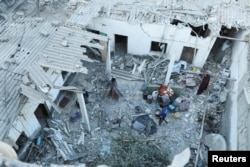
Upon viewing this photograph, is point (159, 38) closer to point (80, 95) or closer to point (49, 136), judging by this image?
point (80, 95)

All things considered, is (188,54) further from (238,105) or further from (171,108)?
(238,105)

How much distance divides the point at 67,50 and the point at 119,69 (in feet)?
17.7

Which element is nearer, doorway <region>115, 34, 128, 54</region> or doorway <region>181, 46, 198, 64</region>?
doorway <region>181, 46, 198, 64</region>

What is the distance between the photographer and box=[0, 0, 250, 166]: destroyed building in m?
13.1

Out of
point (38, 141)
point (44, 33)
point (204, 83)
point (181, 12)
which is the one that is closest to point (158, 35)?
point (181, 12)

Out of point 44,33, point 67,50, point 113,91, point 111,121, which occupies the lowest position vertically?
point 111,121

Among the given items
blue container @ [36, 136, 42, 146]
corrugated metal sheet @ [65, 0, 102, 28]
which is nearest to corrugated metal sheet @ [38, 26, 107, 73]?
corrugated metal sheet @ [65, 0, 102, 28]

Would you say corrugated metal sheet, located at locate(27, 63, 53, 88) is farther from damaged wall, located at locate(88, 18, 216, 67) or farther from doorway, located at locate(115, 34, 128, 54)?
doorway, located at locate(115, 34, 128, 54)

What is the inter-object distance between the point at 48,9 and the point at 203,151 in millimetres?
12490

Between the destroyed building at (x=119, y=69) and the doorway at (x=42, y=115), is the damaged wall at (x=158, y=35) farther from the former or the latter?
the doorway at (x=42, y=115)

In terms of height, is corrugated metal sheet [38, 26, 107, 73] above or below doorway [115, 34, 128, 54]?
below

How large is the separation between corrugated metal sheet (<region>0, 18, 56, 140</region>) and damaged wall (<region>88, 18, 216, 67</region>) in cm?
328

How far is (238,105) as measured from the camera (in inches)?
554

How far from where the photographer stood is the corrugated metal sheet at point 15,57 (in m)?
12.1
